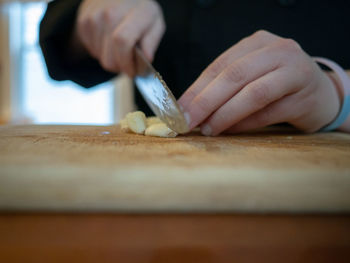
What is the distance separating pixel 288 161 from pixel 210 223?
13 cm

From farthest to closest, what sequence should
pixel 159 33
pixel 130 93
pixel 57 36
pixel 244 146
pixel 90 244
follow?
pixel 130 93 → pixel 57 36 → pixel 159 33 → pixel 244 146 → pixel 90 244

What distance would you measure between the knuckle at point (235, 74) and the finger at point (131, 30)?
393 millimetres

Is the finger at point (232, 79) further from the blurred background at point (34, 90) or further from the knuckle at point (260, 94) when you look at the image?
the blurred background at point (34, 90)

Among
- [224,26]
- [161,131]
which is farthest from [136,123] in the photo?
[224,26]

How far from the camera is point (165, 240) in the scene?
29cm

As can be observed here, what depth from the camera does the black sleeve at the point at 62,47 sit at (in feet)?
3.16

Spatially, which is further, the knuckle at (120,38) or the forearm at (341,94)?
the knuckle at (120,38)

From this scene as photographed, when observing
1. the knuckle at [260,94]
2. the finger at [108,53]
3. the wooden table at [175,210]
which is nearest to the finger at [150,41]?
the finger at [108,53]

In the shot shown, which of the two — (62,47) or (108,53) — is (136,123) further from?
(62,47)

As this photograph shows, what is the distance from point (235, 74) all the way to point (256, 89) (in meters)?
0.05

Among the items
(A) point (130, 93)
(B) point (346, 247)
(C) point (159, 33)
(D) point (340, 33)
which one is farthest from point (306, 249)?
(A) point (130, 93)

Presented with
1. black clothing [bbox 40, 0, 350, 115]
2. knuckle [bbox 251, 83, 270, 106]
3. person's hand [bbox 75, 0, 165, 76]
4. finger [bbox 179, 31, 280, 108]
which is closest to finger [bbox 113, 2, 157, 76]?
person's hand [bbox 75, 0, 165, 76]

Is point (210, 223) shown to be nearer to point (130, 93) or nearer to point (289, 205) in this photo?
point (289, 205)

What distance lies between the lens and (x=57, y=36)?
3.31ft
